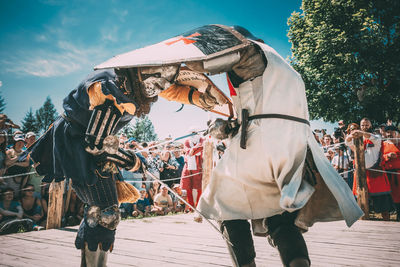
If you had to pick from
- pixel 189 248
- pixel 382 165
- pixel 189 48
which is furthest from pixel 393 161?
pixel 189 48

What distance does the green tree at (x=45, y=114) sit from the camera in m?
49.9

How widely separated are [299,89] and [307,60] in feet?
40.8

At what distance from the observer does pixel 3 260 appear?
2523mm

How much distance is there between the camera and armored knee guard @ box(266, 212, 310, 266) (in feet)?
3.78

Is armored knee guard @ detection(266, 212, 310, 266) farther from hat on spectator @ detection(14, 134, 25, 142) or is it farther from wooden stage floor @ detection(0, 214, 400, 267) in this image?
hat on spectator @ detection(14, 134, 25, 142)

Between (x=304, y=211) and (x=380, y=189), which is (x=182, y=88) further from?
(x=380, y=189)

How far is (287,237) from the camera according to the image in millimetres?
1205

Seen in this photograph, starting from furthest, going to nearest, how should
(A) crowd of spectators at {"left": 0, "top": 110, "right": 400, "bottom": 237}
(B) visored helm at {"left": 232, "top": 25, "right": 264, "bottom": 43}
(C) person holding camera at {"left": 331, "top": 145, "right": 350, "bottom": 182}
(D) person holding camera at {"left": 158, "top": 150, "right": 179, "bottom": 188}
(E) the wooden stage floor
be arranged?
(D) person holding camera at {"left": 158, "top": 150, "right": 179, "bottom": 188}
(C) person holding camera at {"left": 331, "top": 145, "right": 350, "bottom": 182}
(A) crowd of spectators at {"left": 0, "top": 110, "right": 400, "bottom": 237}
(E) the wooden stage floor
(B) visored helm at {"left": 232, "top": 25, "right": 264, "bottom": 43}

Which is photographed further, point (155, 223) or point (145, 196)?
point (145, 196)

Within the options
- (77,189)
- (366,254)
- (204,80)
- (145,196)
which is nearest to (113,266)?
(77,189)

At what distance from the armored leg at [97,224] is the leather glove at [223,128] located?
83 centimetres

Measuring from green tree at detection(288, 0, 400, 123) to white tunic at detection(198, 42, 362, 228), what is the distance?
11.4 m

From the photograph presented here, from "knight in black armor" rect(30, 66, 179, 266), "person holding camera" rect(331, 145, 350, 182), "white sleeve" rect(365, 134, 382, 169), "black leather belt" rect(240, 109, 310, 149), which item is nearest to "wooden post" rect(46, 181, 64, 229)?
"knight in black armor" rect(30, 66, 179, 266)

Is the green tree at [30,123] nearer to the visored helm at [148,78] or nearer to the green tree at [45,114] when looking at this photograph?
the green tree at [45,114]
